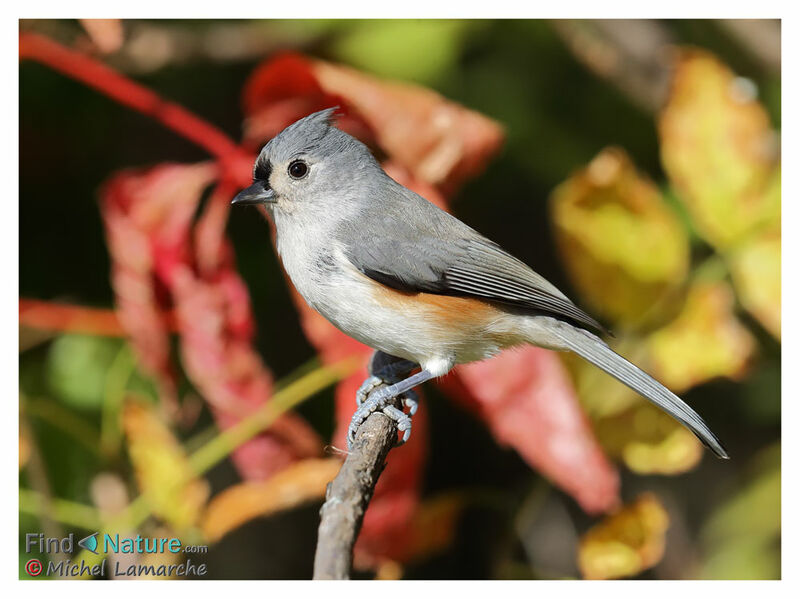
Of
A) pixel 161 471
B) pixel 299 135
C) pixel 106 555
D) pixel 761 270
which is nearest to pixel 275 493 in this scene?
pixel 161 471

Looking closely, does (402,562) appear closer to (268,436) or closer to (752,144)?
(268,436)

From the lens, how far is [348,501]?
88cm

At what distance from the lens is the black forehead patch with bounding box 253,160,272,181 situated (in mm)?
1243

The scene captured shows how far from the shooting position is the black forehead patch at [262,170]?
A: 1.24 meters

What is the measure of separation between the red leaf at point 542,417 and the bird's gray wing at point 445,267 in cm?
11

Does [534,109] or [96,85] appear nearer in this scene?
[96,85]

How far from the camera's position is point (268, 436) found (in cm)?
143

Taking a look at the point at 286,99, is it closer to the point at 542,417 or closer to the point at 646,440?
the point at 542,417

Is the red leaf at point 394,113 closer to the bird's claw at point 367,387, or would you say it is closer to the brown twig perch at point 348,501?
the bird's claw at point 367,387

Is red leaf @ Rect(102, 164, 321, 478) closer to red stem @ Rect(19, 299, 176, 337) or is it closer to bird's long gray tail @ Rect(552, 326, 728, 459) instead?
red stem @ Rect(19, 299, 176, 337)

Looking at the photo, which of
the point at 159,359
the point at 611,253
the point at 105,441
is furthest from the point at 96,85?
the point at 611,253

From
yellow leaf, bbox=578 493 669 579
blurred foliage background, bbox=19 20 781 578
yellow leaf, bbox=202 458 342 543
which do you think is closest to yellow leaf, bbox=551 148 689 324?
blurred foliage background, bbox=19 20 781 578

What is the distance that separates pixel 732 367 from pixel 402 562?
68 centimetres

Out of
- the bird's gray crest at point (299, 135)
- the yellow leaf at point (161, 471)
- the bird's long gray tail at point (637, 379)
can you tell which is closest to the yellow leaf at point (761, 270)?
the bird's long gray tail at point (637, 379)
